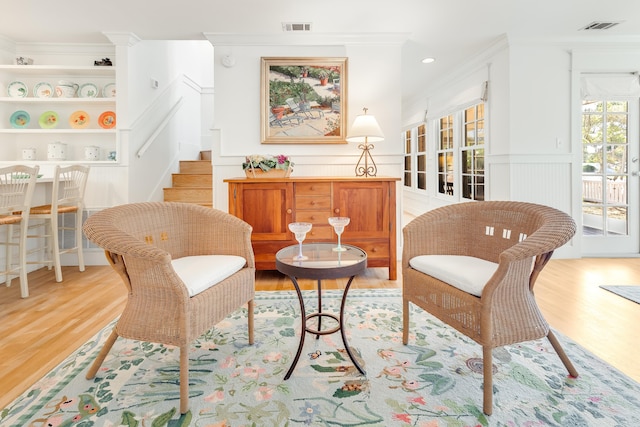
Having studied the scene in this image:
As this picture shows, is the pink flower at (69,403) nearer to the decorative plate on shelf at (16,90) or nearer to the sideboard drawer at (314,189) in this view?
the sideboard drawer at (314,189)

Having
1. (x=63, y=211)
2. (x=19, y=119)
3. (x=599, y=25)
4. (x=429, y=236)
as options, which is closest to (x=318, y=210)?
(x=429, y=236)

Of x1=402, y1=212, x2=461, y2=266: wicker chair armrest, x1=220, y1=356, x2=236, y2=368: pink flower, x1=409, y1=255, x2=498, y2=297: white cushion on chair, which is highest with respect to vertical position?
x1=402, y1=212, x2=461, y2=266: wicker chair armrest

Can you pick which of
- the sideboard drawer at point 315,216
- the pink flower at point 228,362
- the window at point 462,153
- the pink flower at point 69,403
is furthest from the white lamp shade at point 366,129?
the pink flower at point 69,403

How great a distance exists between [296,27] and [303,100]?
27.4 inches

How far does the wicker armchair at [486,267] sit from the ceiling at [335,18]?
86.0 inches

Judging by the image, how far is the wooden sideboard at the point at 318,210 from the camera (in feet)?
10.8

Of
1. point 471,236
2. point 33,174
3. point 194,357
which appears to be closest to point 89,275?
point 33,174

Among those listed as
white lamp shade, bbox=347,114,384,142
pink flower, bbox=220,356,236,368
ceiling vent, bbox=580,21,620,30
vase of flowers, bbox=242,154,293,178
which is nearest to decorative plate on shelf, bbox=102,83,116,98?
vase of flowers, bbox=242,154,293,178

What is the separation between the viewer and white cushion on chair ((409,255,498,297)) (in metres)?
1.52

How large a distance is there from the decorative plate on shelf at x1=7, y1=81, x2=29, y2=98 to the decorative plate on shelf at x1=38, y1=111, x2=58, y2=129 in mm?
274

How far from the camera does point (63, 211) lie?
11.2 ft

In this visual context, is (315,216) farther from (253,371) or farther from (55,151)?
(55,151)

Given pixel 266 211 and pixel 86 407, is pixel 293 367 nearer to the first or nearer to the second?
pixel 86 407

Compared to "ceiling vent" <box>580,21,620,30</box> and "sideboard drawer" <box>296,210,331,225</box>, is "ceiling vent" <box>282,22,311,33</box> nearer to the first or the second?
"sideboard drawer" <box>296,210,331,225</box>
